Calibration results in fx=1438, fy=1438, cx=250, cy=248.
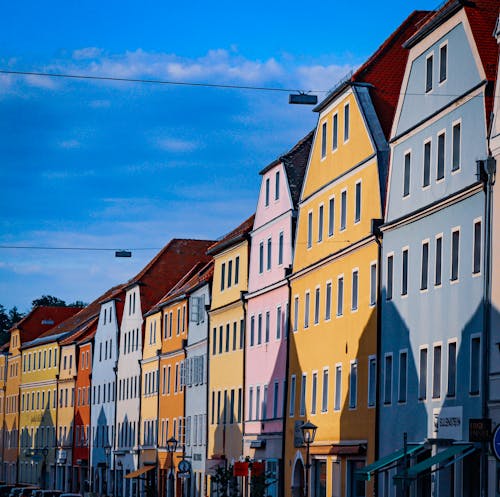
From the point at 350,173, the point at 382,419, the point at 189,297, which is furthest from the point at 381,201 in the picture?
the point at 189,297

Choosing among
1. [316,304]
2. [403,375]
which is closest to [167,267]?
[316,304]

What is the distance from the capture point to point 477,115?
4253 centimetres

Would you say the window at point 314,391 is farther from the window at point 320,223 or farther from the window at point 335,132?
the window at point 335,132

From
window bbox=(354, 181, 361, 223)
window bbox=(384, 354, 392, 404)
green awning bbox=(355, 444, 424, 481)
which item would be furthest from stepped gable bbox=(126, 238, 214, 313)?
green awning bbox=(355, 444, 424, 481)

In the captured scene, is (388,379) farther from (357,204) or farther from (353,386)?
(357,204)

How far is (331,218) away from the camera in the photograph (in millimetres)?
58812

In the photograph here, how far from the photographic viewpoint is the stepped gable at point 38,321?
6058 inches

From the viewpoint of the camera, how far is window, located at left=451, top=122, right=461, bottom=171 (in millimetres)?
44247

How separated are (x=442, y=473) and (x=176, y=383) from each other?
49.2 m

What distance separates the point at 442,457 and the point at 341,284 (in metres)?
16.1

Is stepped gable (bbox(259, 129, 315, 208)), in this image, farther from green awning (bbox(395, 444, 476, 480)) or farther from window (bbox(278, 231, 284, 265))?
green awning (bbox(395, 444, 476, 480))

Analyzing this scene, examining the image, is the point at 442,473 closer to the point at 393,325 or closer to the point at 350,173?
the point at 393,325

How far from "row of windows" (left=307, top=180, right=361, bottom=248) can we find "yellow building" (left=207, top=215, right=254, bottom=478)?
1331 cm

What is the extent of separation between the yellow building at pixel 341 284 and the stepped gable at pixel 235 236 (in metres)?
11.5
